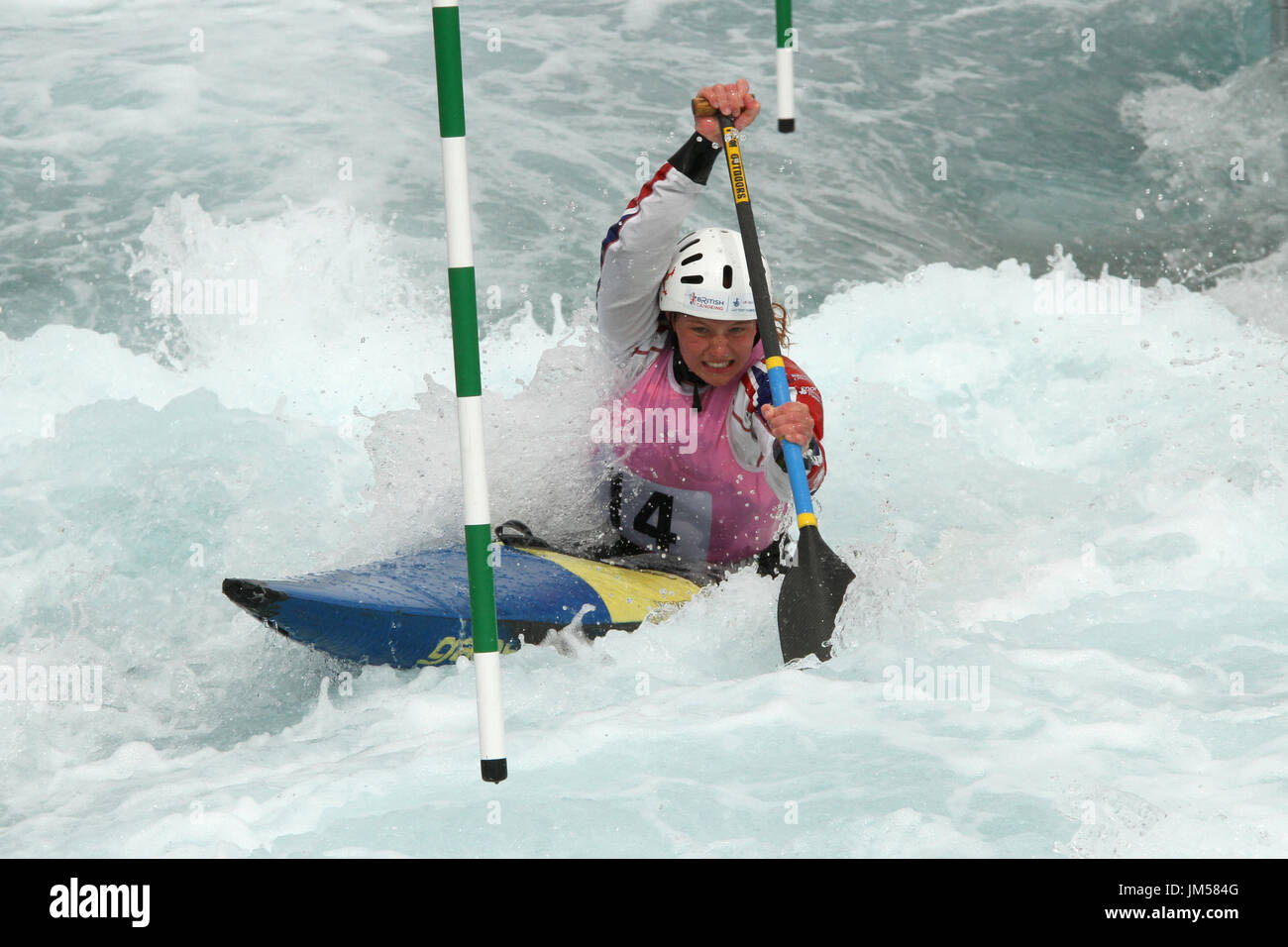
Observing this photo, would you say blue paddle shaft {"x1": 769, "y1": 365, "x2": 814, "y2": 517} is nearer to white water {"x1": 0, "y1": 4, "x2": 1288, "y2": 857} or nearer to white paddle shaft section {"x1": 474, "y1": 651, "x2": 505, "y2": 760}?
white water {"x1": 0, "y1": 4, "x2": 1288, "y2": 857}

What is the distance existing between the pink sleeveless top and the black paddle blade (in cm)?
44

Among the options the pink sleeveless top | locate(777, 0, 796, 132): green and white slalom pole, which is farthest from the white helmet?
locate(777, 0, 796, 132): green and white slalom pole

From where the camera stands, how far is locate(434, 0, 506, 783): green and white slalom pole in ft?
7.98

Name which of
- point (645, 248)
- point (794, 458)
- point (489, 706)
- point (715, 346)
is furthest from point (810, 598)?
point (489, 706)

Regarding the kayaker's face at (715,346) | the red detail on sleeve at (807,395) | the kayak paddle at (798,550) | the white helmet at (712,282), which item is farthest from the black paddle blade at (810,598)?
the white helmet at (712,282)

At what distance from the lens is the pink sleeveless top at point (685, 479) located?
4.02 m

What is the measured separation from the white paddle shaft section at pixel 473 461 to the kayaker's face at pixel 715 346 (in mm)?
1524

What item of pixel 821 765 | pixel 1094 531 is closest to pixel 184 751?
pixel 821 765

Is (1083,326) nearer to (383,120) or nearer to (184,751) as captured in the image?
(383,120)

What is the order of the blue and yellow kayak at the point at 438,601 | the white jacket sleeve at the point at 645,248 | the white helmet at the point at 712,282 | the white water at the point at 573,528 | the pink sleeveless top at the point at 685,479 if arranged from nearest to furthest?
1. the white water at the point at 573,528
2. the blue and yellow kayak at the point at 438,601
3. the white jacket sleeve at the point at 645,248
4. the white helmet at the point at 712,282
5. the pink sleeveless top at the point at 685,479

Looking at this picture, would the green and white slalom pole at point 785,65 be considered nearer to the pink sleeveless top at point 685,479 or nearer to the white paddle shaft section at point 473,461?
the pink sleeveless top at point 685,479

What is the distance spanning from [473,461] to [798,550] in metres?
1.41

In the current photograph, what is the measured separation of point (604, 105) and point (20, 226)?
4.16m

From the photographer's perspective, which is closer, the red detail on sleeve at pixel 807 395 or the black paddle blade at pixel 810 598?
the black paddle blade at pixel 810 598
